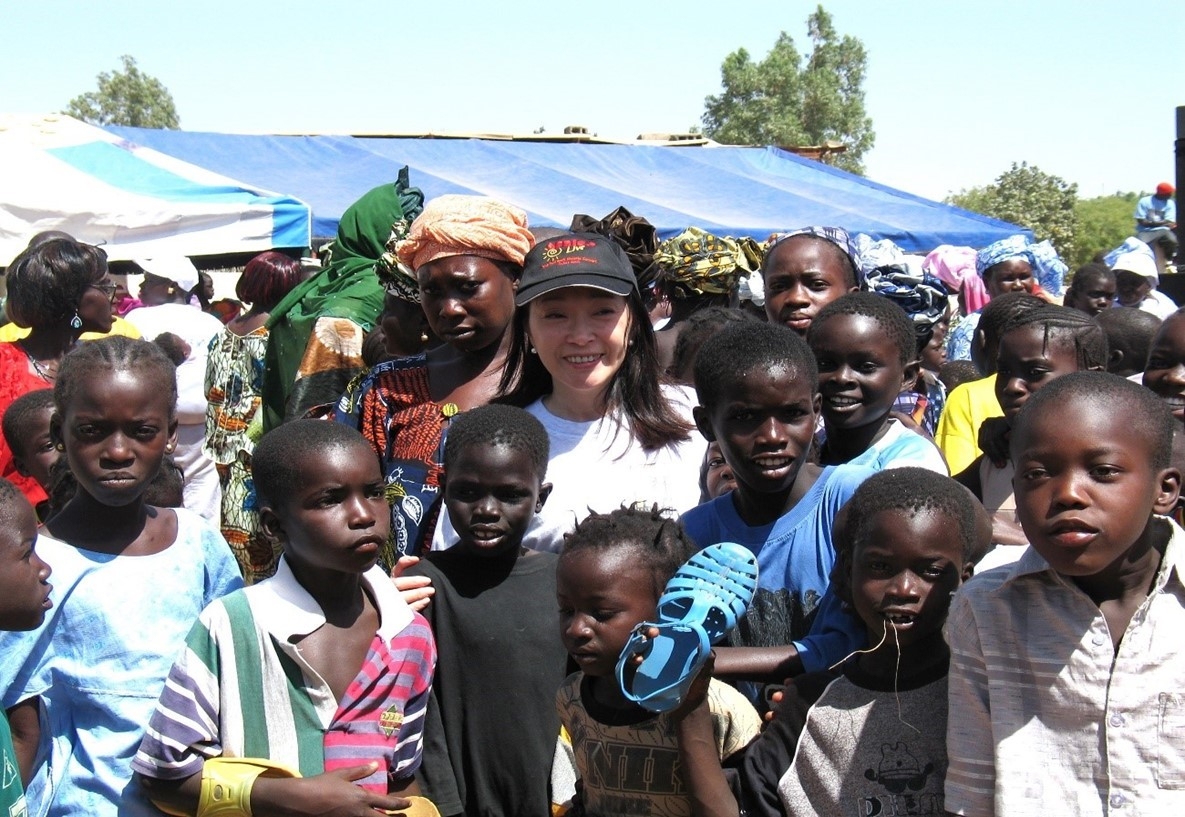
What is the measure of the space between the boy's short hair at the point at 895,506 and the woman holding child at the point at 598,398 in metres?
0.69

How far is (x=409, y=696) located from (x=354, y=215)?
310cm

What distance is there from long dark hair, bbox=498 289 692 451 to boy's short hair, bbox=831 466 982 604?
77cm

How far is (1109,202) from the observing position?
6056 centimetres

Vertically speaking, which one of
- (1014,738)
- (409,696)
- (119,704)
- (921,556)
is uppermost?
(921,556)

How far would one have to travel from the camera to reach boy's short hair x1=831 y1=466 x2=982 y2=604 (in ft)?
7.70

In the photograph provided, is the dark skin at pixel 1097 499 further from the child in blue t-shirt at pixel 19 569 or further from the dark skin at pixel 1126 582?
the child in blue t-shirt at pixel 19 569

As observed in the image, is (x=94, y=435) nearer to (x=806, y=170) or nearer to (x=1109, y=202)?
(x=806, y=170)

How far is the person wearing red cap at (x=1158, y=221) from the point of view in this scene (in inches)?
450

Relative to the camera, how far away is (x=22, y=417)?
4.04 m

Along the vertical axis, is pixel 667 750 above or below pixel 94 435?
below

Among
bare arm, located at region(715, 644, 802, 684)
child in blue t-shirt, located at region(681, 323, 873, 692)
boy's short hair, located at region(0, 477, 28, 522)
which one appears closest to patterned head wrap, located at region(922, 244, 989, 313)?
child in blue t-shirt, located at region(681, 323, 873, 692)

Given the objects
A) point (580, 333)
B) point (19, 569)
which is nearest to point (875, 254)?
point (580, 333)

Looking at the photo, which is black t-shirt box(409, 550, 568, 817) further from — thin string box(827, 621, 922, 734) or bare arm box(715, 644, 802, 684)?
thin string box(827, 621, 922, 734)

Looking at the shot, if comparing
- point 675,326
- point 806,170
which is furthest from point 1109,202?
point 675,326
